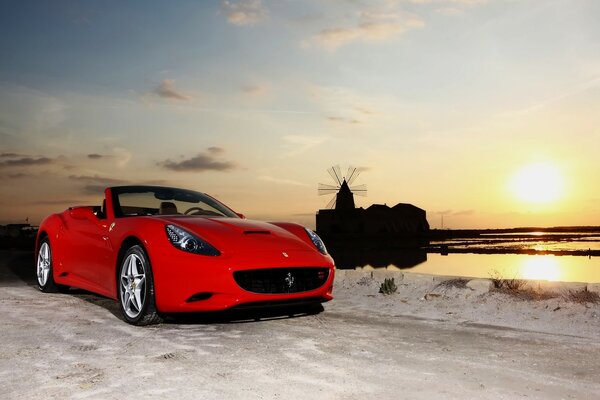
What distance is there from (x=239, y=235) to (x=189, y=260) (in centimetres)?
61

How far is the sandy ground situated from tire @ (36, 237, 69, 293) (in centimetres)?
60

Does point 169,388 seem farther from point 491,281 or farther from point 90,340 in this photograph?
point 491,281

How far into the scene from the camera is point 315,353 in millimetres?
4469

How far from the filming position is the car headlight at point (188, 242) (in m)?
5.35

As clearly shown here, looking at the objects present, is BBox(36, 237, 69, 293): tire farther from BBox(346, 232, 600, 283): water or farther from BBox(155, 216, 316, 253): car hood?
BBox(346, 232, 600, 283): water

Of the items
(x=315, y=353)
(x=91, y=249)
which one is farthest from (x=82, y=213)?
(x=315, y=353)

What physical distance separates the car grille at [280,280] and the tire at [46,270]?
3.76 m

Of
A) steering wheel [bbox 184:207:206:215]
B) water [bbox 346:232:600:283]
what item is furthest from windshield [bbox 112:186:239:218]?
water [bbox 346:232:600:283]

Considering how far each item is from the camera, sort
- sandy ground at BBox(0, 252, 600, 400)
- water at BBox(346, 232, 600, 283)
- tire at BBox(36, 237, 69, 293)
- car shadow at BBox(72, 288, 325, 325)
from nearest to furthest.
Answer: sandy ground at BBox(0, 252, 600, 400) → car shadow at BBox(72, 288, 325, 325) → tire at BBox(36, 237, 69, 293) → water at BBox(346, 232, 600, 283)

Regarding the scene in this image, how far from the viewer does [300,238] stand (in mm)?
6242

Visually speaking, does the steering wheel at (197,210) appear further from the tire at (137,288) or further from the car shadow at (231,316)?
the car shadow at (231,316)

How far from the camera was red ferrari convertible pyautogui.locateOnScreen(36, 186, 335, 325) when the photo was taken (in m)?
5.24

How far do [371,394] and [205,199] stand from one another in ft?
13.9

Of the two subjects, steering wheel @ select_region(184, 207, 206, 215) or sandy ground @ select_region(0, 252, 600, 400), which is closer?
sandy ground @ select_region(0, 252, 600, 400)
